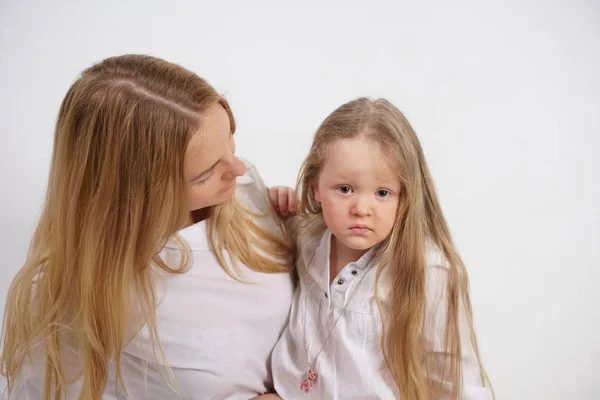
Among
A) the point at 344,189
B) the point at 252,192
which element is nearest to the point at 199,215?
the point at 252,192

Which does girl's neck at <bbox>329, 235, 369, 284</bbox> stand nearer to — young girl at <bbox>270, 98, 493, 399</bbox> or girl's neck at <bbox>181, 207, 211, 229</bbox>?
young girl at <bbox>270, 98, 493, 399</bbox>

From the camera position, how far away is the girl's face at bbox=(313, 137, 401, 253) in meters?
1.48

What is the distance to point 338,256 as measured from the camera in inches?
65.6

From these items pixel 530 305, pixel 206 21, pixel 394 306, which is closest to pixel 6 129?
pixel 206 21

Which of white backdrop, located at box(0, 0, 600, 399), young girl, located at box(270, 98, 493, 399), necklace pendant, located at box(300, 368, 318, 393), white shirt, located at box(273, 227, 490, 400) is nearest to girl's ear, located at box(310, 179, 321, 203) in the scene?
young girl, located at box(270, 98, 493, 399)

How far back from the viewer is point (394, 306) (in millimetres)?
1548

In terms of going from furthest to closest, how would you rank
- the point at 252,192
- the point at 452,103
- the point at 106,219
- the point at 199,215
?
the point at 452,103, the point at 252,192, the point at 199,215, the point at 106,219

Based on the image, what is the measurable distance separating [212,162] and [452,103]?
47.6 inches

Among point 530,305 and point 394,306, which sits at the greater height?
point 394,306

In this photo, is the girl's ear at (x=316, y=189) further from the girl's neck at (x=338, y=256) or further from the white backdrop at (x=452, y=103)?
the white backdrop at (x=452, y=103)

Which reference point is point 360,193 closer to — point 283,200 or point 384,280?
point 384,280

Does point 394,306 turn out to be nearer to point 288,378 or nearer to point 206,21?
point 288,378

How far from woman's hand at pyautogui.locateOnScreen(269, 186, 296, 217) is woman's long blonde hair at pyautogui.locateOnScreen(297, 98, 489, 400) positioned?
33cm

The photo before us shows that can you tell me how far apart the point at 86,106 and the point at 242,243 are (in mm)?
518
